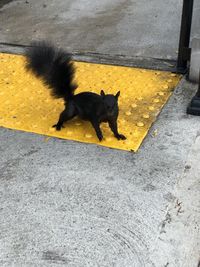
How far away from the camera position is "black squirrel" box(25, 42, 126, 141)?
3652 millimetres

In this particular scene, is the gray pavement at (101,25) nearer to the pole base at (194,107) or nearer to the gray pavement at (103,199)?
the pole base at (194,107)

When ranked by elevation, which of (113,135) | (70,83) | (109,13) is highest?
(70,83)

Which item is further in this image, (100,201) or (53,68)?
(53,68)

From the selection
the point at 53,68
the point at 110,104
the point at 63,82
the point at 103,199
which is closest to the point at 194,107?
the point at 110,104

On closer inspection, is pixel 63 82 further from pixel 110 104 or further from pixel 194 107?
pixel 194 107

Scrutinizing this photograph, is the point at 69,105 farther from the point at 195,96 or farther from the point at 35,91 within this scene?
the point at 195,96

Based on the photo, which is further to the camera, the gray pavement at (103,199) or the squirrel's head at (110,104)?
the squirrel's head at (110,104)

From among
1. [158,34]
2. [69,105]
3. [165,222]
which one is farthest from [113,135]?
[158,34]

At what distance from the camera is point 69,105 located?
12.4ft

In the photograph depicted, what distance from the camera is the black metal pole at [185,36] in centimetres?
467

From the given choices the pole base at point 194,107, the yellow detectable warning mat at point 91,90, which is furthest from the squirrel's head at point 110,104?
the pole base at point 194,107

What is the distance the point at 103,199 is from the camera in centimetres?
301

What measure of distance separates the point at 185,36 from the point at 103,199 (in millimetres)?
2560

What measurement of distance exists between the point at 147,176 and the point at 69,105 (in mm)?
1013
